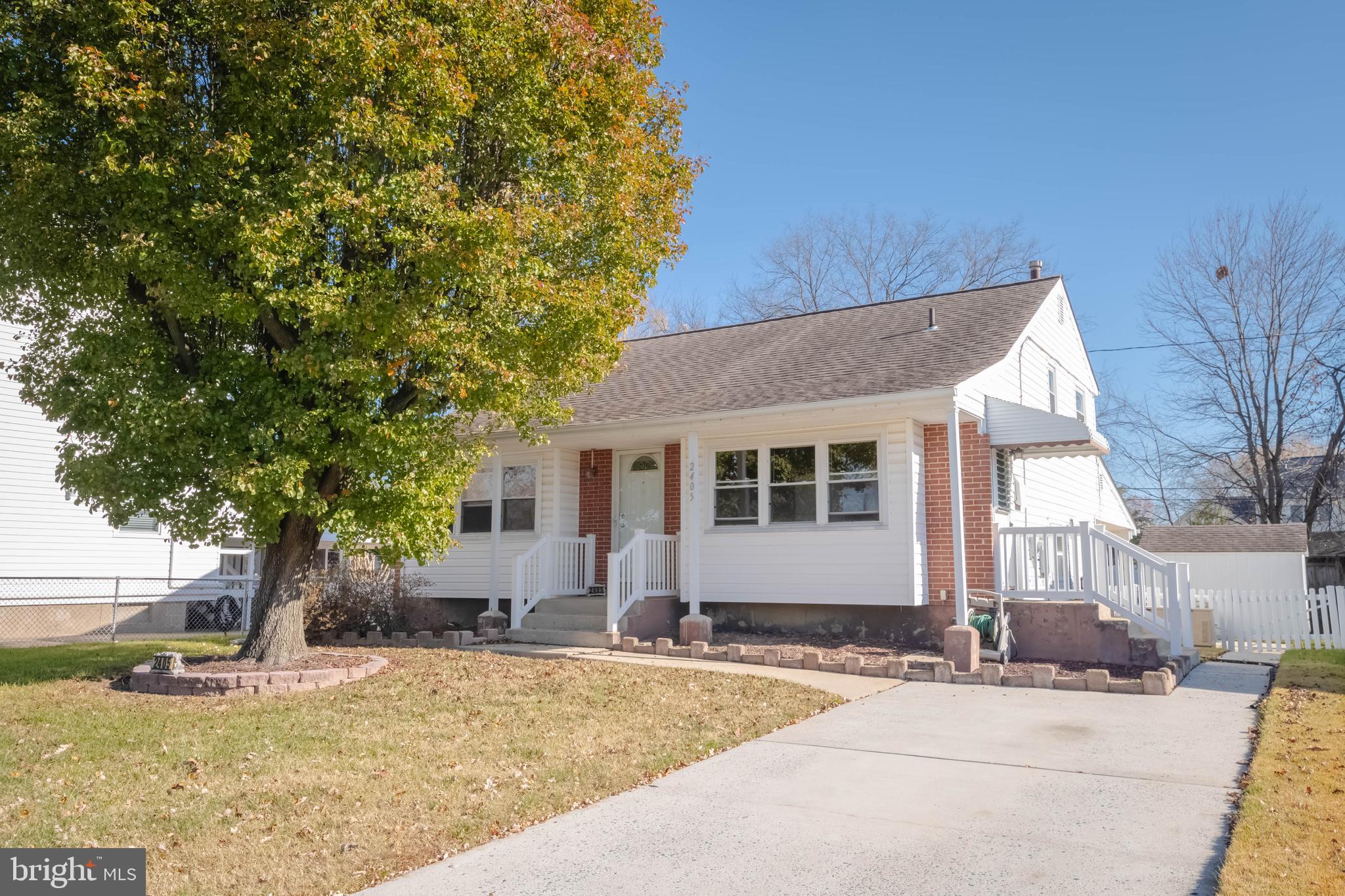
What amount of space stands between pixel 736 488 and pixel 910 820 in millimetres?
8884

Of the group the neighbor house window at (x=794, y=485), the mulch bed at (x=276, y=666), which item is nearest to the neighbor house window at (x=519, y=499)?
the neighbor house window at (x=794, y=485)

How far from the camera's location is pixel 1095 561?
36.9 feet

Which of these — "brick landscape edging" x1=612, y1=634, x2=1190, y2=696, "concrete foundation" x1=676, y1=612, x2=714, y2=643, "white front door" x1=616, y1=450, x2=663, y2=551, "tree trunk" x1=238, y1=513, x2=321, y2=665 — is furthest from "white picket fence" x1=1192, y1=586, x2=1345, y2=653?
"tree trunk" x1=238, y1=513, x2=321, y2=665

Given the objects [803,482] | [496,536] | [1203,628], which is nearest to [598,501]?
[496,536]

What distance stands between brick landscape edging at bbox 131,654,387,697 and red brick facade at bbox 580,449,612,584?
253 inches

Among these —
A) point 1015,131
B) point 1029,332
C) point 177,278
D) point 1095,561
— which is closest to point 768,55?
point 1015,131

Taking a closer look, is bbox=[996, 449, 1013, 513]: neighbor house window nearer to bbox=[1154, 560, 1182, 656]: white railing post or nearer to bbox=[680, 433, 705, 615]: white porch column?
bbox=[1154, 560, 1182, 656]: white railing post

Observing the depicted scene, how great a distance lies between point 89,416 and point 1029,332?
528 inches

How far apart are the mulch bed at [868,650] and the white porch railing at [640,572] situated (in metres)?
1.16

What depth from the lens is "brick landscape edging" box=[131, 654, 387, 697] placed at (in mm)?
8633

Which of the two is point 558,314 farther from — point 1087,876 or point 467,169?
point 1087,876

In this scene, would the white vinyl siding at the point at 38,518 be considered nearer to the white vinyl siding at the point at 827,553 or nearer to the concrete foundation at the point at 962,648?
the white vinyl siding at the point at 827,553

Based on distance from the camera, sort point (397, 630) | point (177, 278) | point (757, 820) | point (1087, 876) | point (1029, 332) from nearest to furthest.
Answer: point (1087, 876)
point (757, 820)
point (177, 278)
point (397, 630)
point (1029, 332)

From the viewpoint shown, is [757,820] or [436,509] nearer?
[757,820]
